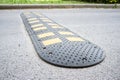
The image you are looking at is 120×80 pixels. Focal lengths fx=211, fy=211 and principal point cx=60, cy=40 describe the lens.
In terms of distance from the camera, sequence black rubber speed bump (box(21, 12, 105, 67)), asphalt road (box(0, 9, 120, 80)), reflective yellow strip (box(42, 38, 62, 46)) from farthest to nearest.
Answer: reflective yellow strip (box(42, 38, 62, 46)) < black rubber speed bump (box(21, 12, 105, 67)) < asphalt road (box(0, 9, 120, 80))

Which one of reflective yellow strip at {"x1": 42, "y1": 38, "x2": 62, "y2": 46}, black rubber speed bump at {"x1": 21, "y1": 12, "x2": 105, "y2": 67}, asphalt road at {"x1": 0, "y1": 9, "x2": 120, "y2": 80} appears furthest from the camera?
reflective yellow strip at {"x1": 42, "y1": 38, "x2": 62, "y2": 46}

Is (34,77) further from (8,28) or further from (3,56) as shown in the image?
(8,28)

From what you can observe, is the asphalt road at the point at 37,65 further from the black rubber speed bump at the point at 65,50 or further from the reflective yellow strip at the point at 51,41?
the reflective yellow strip at the point at 51,41

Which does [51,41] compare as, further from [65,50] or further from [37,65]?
[37,65]

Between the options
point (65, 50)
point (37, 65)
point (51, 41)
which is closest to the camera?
point (37, 65)

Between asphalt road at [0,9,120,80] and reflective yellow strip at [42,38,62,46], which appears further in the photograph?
reflective yellow strip at [42,38,62,46]

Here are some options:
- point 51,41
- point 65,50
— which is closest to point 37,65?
point 65,50

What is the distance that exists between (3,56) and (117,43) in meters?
1.82

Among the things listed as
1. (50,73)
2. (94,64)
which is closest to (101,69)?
(94,64)

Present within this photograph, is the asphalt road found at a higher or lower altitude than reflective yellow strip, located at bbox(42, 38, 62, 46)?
lower

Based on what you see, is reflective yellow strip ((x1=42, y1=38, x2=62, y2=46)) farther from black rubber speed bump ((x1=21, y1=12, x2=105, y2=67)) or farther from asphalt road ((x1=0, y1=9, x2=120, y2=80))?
asphalt road ((x1=0, y1=9, x2=120, y2=80))

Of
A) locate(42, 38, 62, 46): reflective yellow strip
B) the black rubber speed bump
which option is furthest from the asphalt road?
locate(42, 38, 62, 46): reflective yellow strip

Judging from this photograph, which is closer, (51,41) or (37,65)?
(37,65)

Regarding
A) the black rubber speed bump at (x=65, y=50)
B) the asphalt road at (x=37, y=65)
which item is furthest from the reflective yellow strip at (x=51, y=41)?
the asphalt road at (x=37, y=65)
